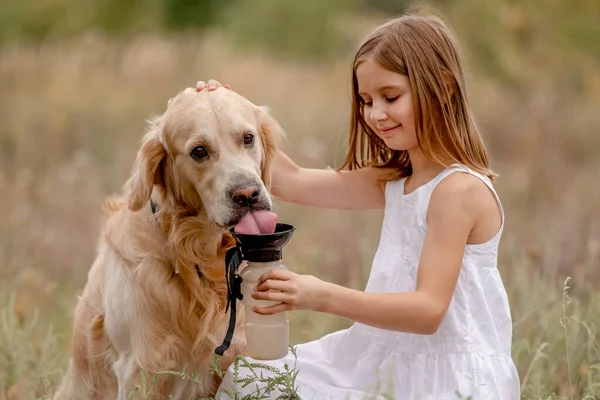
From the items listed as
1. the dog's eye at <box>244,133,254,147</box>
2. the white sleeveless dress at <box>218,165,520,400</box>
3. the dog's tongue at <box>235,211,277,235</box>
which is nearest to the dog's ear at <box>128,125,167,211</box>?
the dog's eye at <box>244,133,254,147</box>

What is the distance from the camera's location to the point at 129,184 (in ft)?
8.17

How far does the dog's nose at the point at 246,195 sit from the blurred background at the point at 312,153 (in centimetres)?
95

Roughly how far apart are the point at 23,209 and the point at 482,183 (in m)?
3.69

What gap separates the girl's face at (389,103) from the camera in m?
2.30

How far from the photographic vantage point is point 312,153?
546 cm

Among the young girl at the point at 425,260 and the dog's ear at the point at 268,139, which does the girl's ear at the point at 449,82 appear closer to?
the young girl at the point at 425,260

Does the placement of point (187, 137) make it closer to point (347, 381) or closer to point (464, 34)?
point (347, 381)

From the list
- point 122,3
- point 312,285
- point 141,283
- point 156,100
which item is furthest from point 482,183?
point 122,3

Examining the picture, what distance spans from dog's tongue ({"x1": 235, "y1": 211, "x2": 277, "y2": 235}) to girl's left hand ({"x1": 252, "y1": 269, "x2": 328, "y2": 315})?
0.51 ft

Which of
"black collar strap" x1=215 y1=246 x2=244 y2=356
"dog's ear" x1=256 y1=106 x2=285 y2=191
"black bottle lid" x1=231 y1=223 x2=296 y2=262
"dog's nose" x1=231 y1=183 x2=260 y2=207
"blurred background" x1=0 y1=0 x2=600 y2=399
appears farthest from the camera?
"blurred background" x1=0 y1=0 x2=600 y2=399

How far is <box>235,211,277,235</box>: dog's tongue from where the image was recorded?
2164 millimetres

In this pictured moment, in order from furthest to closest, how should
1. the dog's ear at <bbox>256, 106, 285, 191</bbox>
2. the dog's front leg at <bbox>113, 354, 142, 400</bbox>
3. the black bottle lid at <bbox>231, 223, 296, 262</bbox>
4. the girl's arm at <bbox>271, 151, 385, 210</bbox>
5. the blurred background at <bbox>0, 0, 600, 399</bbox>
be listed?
1. the blurred background at <bbox>0, 0, 600, 399</bbox>
2. the girl's arm at <bbox>271, 151, 385, 210</bbox>
3. the dog's ear at <bbox>256, 106, 285, 191</bbox>
4. the dog's front leg at <bbox>113, 354, 142, 400</bbox>
5. the black bottle lid at <bbox>231, 223, 296, 262</bbox>

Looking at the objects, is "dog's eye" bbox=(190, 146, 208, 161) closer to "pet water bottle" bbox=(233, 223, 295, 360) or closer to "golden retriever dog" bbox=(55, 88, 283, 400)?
"golden retriever dog" bbox=(55, 88, 283, 400)

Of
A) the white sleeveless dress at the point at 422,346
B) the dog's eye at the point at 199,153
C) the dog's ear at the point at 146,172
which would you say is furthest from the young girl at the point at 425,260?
the dog's ear at the point at 146,172
